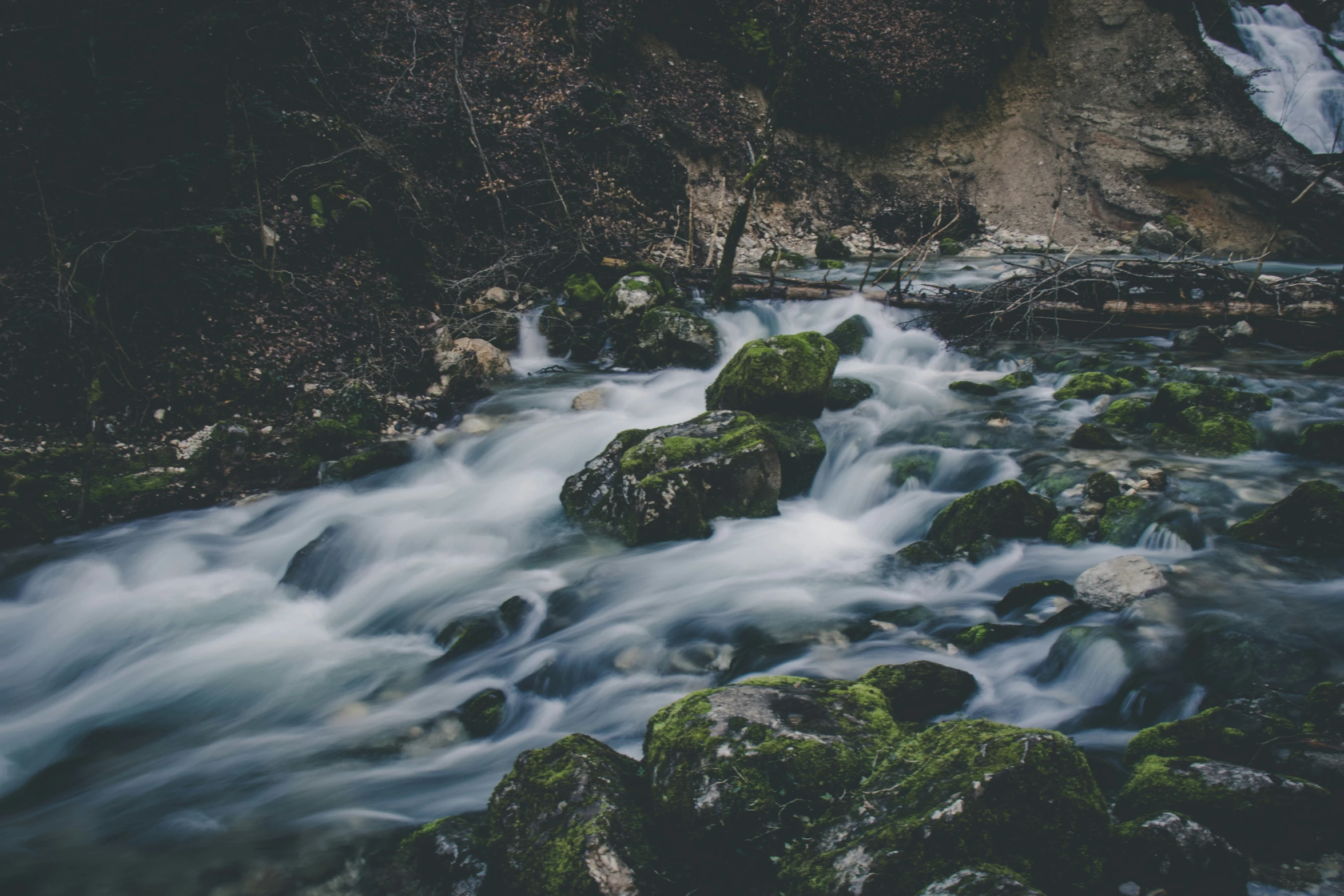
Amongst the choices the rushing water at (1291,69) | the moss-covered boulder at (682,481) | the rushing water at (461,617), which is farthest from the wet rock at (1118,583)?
the rushing water at (1291,69)

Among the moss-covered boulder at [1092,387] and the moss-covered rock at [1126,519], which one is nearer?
the moss-covered rock at [1126,519]

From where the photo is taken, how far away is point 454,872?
2660 millimetres

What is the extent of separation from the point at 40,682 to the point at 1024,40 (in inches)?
970

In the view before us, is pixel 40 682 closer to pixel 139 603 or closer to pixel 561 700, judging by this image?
pixel 139 603

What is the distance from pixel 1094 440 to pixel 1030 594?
267 centimetres

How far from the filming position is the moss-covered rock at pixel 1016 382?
834 cm

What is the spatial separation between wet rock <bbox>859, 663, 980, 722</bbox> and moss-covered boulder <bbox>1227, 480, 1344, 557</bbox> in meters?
2.85

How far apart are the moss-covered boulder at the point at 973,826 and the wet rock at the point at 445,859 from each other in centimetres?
123

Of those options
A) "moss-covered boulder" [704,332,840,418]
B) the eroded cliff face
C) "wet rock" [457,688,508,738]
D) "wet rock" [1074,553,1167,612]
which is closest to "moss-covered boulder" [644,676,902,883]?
"wet rock" [457,688,508,738]

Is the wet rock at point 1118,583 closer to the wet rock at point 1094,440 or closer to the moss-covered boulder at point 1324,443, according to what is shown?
the wet rock at point 1094,440

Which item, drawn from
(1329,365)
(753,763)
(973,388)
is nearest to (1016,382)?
(973,388)

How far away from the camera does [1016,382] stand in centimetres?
838

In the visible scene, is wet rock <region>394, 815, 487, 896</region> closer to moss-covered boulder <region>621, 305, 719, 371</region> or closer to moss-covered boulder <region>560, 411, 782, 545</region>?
moss-covered boulder <region>560, 411, 782, 545</region>

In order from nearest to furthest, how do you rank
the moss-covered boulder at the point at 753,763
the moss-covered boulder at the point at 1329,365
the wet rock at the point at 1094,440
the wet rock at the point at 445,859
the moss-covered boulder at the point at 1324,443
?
the moss-covered boulder at the point at 753,763 < the wet rock at the point at 445,859 < the moss-covered boulder at the point at 1324,443 < the wet rock at the point at 1094,440 < the moss-covered boulder at the point at 1329,365
